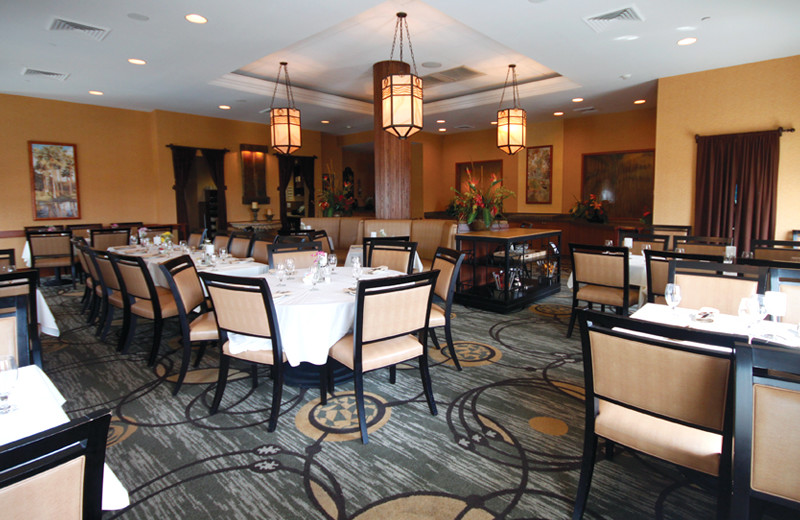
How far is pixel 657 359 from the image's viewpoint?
151cm

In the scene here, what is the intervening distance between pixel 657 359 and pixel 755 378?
0.28 m

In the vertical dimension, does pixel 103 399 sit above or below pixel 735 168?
below

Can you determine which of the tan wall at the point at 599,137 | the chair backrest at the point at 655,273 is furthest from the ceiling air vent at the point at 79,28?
the tan wall at the point at 599,137

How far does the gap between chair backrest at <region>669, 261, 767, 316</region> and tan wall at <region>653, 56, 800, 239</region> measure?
4.20 m

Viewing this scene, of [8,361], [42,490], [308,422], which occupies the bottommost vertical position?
[308,422]

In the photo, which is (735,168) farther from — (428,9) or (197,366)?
(197,366)

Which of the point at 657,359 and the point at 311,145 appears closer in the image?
the point at 657,359

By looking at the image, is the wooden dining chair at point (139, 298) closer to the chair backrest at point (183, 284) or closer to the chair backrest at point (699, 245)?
the chair backrest at point (183, 284)

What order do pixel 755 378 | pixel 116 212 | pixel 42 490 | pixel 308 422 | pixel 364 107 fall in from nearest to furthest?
pixel 42 490 < pixel 755 378 < pixel 308 422 < pixel 116 212 < pixel 364 107

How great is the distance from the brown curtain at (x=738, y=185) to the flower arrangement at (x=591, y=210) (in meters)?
2.75

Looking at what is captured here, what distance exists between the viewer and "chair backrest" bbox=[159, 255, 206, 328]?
2984 mm

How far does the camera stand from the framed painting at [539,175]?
10.2 meters

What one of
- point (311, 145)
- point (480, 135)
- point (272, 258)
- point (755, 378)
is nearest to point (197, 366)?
point (272, 258)

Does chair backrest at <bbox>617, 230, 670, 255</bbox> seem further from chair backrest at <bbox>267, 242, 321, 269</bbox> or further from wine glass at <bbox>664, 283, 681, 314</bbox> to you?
chair backrest at <bbox>267, 242, 321, 269</bbox>
